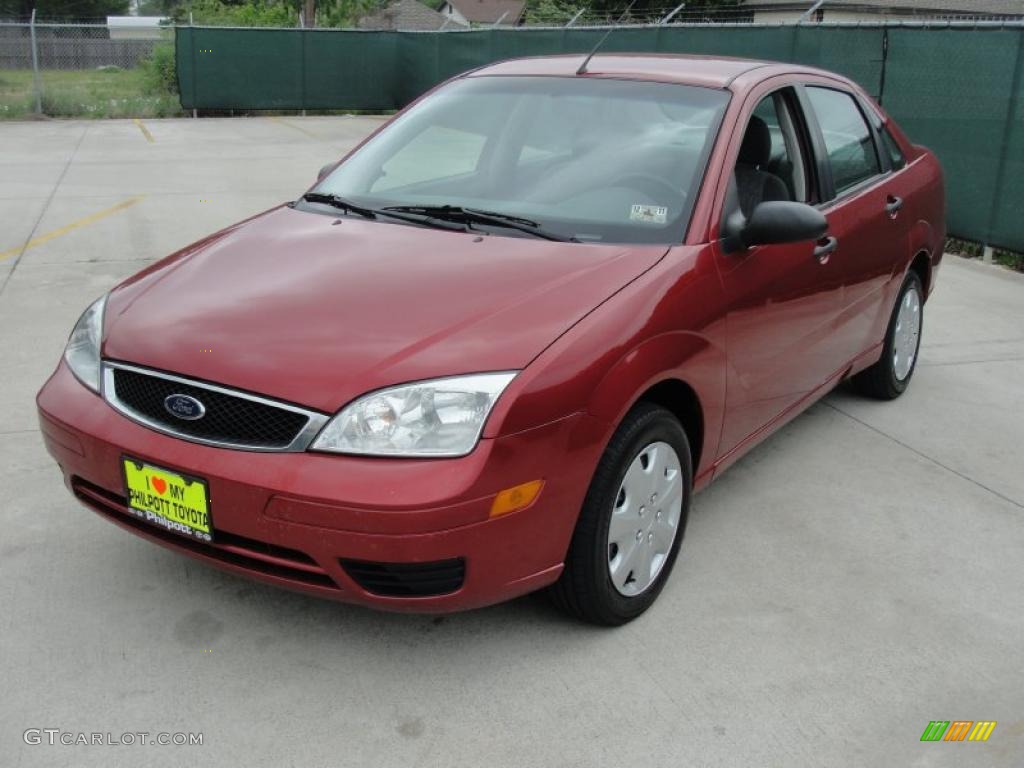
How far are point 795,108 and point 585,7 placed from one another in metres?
27.6

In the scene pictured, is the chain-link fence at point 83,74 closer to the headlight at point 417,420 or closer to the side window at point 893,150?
the side window at point 893,150

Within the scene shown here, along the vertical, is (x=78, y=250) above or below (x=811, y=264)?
below

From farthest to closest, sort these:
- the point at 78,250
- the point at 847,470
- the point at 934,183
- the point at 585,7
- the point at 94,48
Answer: the point at 94,48 → the point at 585,7 → the point at 78,250 → the point at 934,183 → the point at 847,470

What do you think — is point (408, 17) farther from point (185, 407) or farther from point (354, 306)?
point (185, 407)

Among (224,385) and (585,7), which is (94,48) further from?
(224,385)

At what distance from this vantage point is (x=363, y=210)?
3.79m

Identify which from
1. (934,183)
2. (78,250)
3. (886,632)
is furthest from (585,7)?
(886,632)

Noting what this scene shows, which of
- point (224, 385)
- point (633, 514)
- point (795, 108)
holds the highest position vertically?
point (795, 108)

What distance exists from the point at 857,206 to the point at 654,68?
1.11 meters

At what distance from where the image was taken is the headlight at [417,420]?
8.55ft

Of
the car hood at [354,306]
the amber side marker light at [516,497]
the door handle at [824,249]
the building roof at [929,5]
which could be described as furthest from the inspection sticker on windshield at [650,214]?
the building roof at [929,5]

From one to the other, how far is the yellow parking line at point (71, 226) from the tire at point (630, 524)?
6.46m

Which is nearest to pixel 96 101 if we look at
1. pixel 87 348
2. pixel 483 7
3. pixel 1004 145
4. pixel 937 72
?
pixel 937 72

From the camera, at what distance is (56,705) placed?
9.08ft
